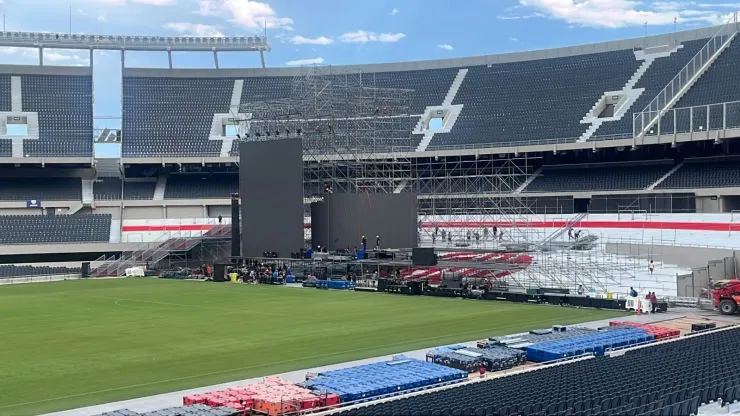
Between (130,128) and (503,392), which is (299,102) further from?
(503,392)

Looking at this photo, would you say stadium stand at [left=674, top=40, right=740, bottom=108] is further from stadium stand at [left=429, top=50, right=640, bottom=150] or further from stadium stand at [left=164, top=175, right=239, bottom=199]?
stadium stand at [left=164, top=175, right=239, bottom=199]

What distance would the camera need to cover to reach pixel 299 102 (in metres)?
46.0

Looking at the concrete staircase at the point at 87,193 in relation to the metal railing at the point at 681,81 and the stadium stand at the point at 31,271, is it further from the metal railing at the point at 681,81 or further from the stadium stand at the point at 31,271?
the metal railing at the point at 681,81

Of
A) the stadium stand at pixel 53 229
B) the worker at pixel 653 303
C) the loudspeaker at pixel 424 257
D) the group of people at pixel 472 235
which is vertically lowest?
the worker at pixel 653 303

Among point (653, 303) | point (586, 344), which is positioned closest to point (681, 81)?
point (653, 303)

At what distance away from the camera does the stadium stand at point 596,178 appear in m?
50.2

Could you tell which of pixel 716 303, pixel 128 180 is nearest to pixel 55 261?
pixel 128 180

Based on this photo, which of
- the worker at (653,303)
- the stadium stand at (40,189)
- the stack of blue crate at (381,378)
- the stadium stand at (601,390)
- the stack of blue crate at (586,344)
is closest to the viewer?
the stadium stand at (601,390)

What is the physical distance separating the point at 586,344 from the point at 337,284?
22.0m

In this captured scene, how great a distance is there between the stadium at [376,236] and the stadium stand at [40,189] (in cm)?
24

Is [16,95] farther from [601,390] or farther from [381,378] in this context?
[601,390]

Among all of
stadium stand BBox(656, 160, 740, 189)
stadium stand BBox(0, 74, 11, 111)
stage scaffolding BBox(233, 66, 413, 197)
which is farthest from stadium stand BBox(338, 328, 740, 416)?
stadium stand BBox(0, 74, 11, 111)

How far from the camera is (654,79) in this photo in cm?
5438

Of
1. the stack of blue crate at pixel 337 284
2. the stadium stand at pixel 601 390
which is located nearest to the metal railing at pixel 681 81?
the stack of blue crate at pixel 337 284
